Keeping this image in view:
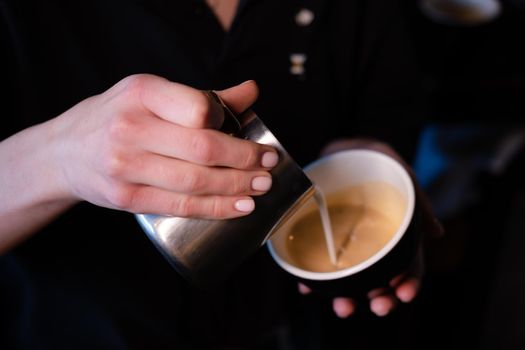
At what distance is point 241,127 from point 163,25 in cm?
33

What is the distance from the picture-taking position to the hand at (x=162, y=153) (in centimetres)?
47

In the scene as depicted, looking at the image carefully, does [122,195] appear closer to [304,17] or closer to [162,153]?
[162,153]

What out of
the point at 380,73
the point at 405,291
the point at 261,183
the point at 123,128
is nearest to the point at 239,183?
the point at 261,183

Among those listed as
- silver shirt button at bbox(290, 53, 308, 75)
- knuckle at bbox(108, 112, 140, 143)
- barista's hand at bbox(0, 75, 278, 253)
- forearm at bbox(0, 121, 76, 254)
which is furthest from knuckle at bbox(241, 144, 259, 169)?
silver shirt button at bbox(290, 53, 308, 75)

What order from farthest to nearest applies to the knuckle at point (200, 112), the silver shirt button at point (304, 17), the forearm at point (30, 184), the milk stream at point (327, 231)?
the silver shirt button at point (304, 17), the milk stream at point (327, 231), the forearm at point (30, 184), the knuckle at point (200, 112)

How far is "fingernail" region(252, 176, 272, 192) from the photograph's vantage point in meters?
0.53

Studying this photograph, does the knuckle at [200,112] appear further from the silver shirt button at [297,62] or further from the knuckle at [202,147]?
the silver shirt button at [297,62]

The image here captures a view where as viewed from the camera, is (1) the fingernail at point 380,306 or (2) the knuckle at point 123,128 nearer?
(2) the knuckle at point 123,128

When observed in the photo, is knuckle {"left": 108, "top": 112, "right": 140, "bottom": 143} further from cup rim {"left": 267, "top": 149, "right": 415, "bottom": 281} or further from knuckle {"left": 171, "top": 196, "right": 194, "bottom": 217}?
cup rim {"left": 267, "top": 149, "right": 415, "bottom": 281}

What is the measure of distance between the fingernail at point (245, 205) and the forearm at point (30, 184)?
201mm

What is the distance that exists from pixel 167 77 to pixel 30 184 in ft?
1.04

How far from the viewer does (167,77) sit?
2.72 ft

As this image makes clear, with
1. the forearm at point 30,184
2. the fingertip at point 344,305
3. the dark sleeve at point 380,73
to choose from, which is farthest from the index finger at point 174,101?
the dark sleeve at point 380,73

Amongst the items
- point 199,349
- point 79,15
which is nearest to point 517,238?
point 199,349
